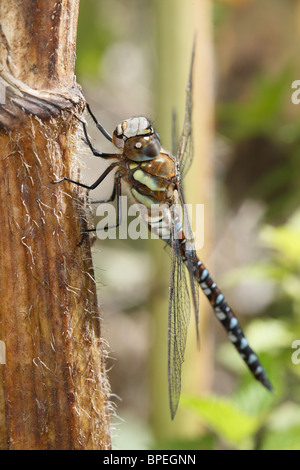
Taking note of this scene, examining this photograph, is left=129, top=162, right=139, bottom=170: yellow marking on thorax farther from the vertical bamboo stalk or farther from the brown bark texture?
the vertical bamboo stalk

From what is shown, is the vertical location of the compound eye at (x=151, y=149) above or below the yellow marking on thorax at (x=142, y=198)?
above

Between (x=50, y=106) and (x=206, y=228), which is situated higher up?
(x=206, y=228)

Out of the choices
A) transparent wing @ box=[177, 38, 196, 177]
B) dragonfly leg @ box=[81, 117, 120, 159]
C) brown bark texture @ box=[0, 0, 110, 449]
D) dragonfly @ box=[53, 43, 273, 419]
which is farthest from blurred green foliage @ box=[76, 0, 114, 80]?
brown bark texture @ box=[0, 0, 110, 449]

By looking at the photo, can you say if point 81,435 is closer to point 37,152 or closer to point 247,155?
point 37,152

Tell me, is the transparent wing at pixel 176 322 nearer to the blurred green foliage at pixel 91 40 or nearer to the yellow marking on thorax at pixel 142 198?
the yellow marking on thorax at pixel 142 198

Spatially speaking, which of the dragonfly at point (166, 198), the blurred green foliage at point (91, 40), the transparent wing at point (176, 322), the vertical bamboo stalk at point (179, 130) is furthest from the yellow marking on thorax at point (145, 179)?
the blurred green foliage at point (91, 40)

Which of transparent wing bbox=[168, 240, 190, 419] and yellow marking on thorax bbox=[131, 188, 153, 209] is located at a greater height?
yellow marking on thorax bbox=[131, 188, 153, 209]
